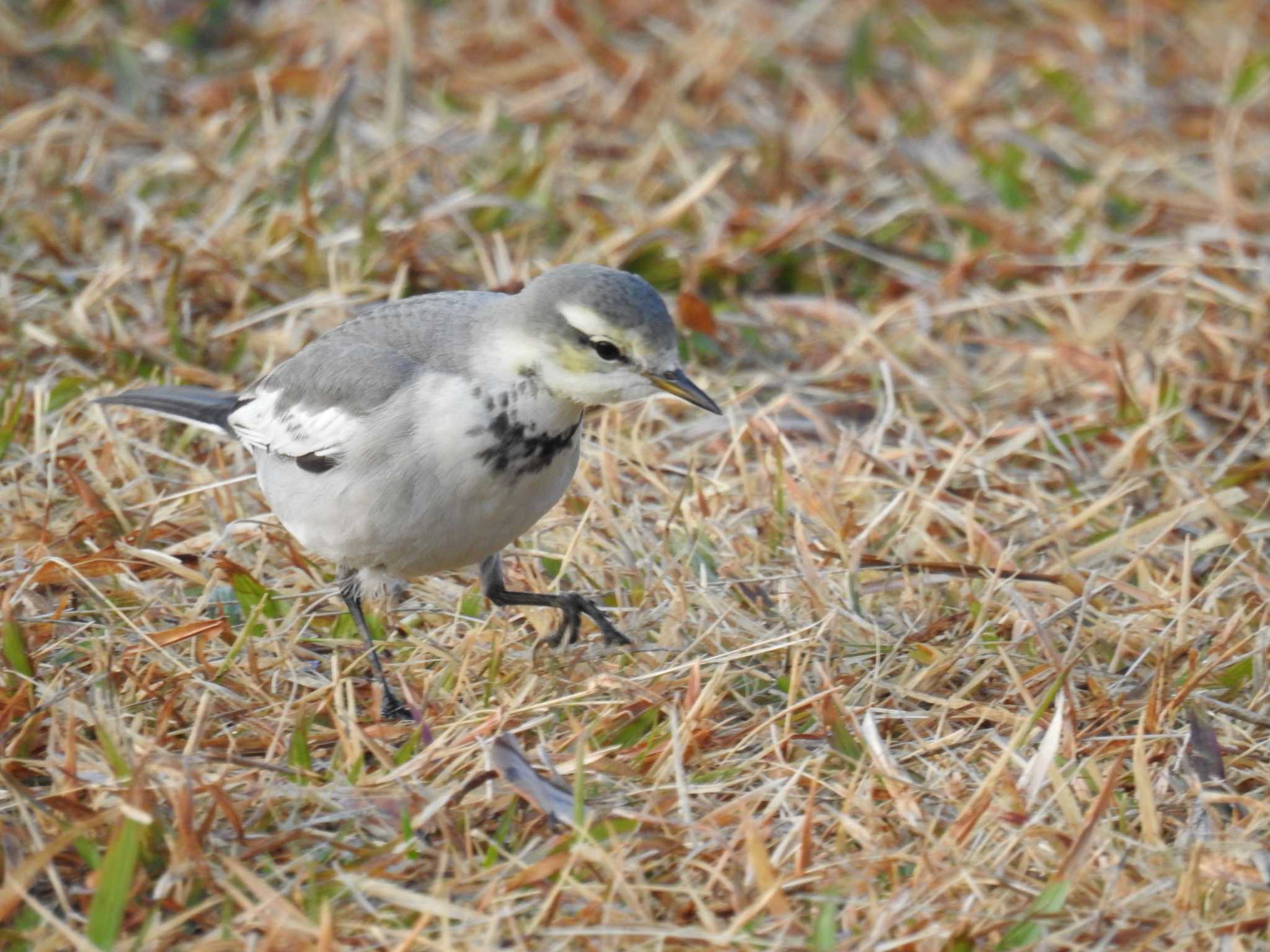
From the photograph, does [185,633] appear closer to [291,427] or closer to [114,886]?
[291,427]

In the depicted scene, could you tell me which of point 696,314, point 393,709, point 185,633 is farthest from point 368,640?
point 696,314

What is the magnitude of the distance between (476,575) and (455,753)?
1211 millimetres

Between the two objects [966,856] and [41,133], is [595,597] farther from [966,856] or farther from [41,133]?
[41,133]

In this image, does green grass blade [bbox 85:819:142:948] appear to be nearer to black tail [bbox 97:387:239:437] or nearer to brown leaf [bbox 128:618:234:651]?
brown leaf [bbox 128:618:234:651]

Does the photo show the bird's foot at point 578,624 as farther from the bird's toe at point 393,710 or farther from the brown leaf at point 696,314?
the brown leaf at point 696,314

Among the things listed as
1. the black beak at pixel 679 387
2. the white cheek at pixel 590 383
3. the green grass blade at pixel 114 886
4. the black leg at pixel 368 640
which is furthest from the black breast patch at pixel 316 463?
the green grass blade at pixel 114 886

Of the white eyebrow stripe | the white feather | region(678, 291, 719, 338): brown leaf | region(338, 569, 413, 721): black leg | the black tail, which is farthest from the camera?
region(678, 291, 719, 338): brown leaf

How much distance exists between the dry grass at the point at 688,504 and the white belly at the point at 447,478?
0.32m

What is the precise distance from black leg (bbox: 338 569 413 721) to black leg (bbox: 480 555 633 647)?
1.21 ft

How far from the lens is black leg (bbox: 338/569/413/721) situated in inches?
170

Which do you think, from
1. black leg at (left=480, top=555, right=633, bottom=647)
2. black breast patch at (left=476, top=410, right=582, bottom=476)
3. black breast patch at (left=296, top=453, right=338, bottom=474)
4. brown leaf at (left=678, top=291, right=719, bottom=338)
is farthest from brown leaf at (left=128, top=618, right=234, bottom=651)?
brown leaf at (left=678, top=291, right=719, bottom=338)

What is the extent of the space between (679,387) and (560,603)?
802 millimetres

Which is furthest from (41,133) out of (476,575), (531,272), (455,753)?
(455,753)

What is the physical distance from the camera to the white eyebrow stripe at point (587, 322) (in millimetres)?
4203
